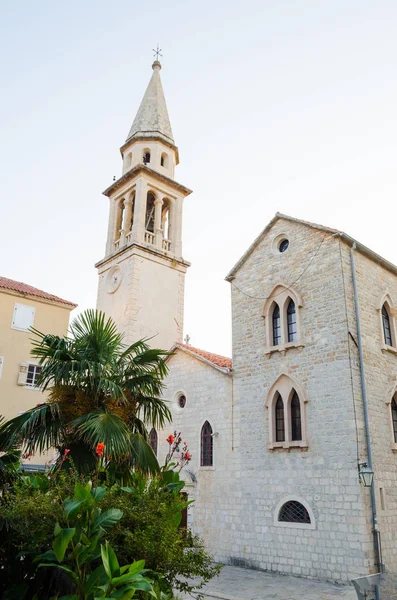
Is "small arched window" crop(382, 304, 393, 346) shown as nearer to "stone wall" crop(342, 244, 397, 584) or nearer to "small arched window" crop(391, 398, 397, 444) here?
"stone wall" crop(342, 244, 397, 584)

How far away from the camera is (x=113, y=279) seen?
24391 mm

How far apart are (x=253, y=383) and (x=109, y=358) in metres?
7.14

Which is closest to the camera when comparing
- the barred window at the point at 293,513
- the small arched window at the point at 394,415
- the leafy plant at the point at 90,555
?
the leafy plant at the point at 90,555

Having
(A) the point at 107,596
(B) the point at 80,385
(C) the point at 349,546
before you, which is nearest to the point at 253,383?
(C) the point at 349,546

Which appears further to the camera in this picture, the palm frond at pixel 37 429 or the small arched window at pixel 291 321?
the small arched window at pixel 291 321

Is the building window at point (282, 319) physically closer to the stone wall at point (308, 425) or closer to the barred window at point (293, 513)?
the stone wall at point (308, 425)

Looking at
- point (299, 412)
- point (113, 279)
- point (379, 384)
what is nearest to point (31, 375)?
point (113, 279)

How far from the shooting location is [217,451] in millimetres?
15719

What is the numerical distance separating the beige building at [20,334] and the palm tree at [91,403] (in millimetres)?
11522

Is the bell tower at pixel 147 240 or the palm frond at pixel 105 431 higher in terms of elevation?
the bell tower at pixel 147 240

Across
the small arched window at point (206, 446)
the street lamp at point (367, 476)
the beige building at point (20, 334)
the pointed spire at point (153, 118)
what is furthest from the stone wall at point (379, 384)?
the pointed spire at point (153, 118)

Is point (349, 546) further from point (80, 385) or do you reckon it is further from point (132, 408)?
point (80, 385)

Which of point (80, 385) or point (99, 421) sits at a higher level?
point (80, 385)

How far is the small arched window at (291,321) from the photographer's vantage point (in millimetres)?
14766
